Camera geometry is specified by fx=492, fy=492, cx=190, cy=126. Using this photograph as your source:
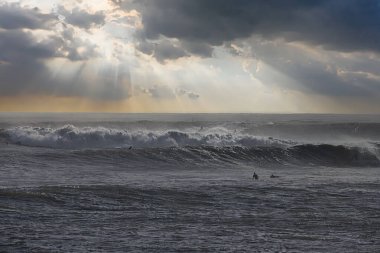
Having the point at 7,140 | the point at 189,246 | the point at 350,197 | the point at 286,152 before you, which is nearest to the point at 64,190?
the point at 189,246

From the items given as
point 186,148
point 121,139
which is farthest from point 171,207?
point 121,139

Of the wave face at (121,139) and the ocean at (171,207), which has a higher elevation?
the wave face at (121,139)

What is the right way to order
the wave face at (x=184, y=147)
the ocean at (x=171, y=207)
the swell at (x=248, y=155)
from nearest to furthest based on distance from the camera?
the ocean at (x=171, y=207) → the swell at (x=248, y=155) → the wave face at (x=184, y=147)

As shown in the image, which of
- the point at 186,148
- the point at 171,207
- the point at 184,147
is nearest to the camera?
the point at 171,207

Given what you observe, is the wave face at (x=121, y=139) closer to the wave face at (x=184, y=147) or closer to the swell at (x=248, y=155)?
the wave face at (x=184, y=147)

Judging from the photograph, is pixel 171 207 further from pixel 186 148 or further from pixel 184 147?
pixel 184 147

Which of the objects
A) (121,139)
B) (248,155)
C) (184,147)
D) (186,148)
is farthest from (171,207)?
(121,139)

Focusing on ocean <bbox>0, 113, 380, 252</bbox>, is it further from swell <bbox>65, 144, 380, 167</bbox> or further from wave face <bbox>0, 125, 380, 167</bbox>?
wave face <bbox>0, 125, 380, 167</bbox>

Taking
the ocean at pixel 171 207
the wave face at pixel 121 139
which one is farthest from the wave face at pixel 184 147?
the ocean at pixel 171 207

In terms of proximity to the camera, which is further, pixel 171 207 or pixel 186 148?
pixel 186 148

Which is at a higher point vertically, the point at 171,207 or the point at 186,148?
the point at 186,148

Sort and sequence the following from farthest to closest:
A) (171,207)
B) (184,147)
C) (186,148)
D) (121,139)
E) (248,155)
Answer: (121,139), (248,155), (184,147), (186,148), (171,207)

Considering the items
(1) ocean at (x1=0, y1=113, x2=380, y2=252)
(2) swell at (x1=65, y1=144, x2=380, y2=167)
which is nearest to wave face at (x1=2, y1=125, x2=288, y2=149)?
(2) swell at (x1=65, y1=144, x2=380, y2=167)

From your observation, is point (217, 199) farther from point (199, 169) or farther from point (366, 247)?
point (199, 169)
